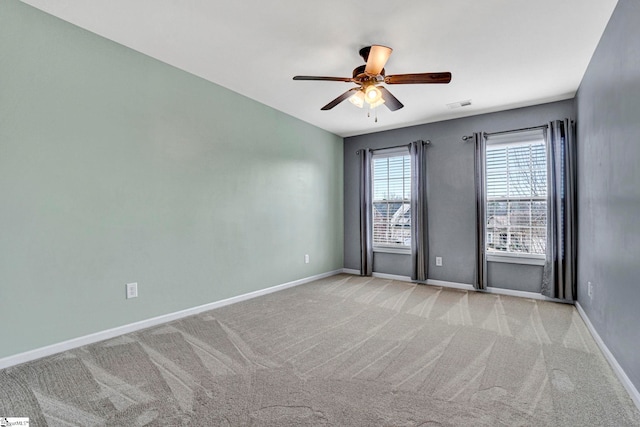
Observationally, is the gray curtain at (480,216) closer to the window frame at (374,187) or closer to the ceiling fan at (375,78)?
the window frame at (374,187)

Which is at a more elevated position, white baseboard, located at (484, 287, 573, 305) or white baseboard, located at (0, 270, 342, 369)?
white baseboard, located at (0, 270, 342, 369)

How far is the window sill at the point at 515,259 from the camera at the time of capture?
13.0 feet

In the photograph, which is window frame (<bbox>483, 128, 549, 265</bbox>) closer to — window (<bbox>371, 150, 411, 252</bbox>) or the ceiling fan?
window (<bbox>371, 150, 411, 252</bbox>)

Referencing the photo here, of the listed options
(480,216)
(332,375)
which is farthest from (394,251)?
(332,375)

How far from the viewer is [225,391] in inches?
72.8

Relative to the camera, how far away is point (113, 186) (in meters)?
2.65

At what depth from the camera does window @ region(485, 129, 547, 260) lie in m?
4.02

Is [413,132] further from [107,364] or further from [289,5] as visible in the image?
[107,364]

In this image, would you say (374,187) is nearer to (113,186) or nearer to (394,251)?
(394,251)

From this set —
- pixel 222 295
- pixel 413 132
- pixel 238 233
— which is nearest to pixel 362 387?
pixel 222 295

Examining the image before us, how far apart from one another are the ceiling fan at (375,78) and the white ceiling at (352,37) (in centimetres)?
17

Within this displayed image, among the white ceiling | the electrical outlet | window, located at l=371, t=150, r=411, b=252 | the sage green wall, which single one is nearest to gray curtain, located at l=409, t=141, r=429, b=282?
window, located at l=371, t=150, r=411, b=252

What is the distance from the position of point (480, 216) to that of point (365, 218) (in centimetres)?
180

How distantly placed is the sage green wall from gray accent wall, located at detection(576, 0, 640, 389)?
3.43 m
